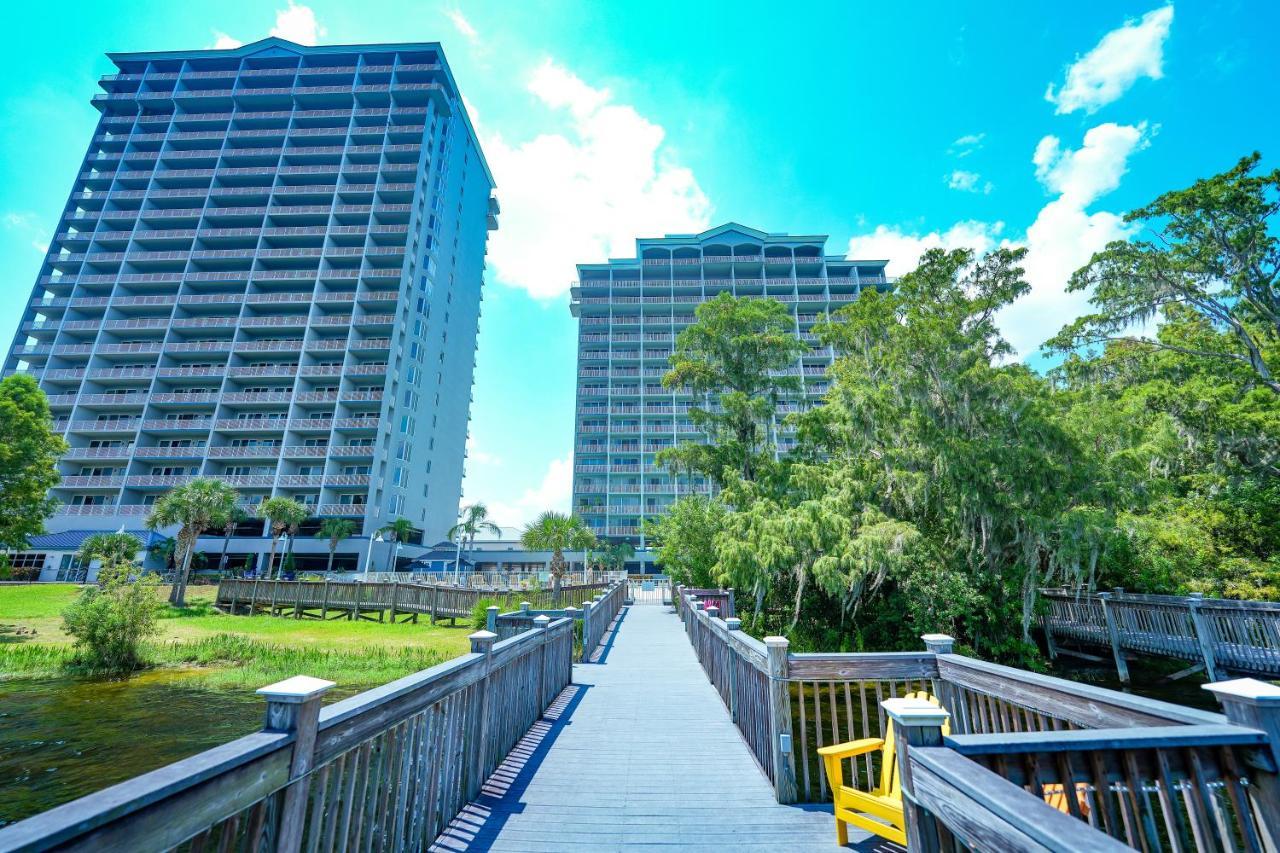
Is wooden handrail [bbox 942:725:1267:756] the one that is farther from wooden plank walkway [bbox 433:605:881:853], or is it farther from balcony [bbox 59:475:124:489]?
balcony [bbox 59:475:124:489]

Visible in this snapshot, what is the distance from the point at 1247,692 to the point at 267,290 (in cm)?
5696

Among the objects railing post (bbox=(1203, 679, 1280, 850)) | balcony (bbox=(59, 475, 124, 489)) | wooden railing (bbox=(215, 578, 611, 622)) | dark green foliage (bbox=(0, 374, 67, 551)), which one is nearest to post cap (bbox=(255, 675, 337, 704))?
railing post (bbox=(1203, 679, 1280, 850))

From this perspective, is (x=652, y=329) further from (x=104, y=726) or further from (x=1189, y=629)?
(x=104, y=726)

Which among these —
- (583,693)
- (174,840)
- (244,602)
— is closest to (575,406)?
(244,602)

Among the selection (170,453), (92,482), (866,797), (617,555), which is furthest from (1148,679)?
(92,482)

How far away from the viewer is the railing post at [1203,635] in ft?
34.4

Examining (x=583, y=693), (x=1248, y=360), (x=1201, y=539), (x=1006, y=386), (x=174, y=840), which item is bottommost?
(x=583, y=693)

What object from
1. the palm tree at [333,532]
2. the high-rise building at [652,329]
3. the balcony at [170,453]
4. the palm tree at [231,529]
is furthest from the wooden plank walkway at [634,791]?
the balcony at [170,453]

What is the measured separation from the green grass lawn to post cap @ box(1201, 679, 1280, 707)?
12.1 metres

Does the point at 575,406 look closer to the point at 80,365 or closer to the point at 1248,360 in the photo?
the point at 80,365

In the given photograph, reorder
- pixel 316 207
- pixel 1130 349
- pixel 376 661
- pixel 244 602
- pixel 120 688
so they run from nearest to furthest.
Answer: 1. pixel 120 688
2. pixel 376 661
3. pixel 1130 349
4. pixel 244 602
5. pixel 316 207

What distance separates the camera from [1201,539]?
14266mm

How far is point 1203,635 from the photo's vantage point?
34.9ft

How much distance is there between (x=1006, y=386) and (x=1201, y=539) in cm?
760
